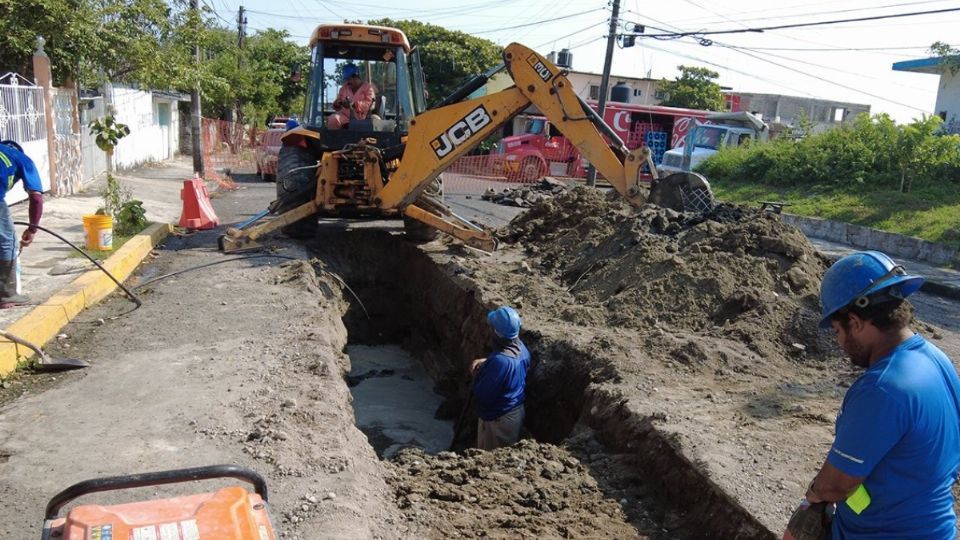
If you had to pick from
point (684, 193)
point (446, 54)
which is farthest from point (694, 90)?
point (684, 193)

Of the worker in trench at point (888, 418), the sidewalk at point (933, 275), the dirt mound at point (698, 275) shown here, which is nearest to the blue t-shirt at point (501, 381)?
the dirt mound at point (698, 275)

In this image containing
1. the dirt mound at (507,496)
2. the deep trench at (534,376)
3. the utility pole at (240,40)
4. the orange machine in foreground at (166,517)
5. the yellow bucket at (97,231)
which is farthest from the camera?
the utility pole at (240,40)

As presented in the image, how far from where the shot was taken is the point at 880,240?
1529 centimetres

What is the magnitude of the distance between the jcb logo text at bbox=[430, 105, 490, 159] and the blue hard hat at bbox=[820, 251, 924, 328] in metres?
6.83

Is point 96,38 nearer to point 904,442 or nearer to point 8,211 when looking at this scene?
point 8,211

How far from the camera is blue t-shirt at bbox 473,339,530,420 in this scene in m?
6.33

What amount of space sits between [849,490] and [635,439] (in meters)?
2.75

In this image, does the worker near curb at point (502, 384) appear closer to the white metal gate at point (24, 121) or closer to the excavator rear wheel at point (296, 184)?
the excavator rear wheel at point (296, 184)

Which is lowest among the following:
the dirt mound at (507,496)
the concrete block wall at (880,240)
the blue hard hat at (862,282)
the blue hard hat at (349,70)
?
the dirt mound at (507,496)

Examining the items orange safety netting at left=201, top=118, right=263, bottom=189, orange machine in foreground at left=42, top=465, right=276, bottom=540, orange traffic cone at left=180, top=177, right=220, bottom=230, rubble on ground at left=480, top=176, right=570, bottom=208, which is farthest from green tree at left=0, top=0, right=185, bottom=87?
orange machine in foreground at left=42, top=465, right=276, bottom=540

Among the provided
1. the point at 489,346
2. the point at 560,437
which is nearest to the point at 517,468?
the point at 560,437

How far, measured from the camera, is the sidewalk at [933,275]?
11.4 meters

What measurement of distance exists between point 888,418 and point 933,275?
11.9 m

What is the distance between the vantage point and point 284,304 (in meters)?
7.68
